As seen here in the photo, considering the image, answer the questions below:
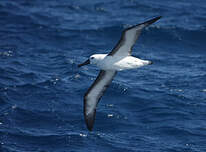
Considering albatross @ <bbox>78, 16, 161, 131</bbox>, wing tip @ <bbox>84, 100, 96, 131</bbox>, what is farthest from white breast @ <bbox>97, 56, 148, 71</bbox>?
wing tip @ <bbox>84, 100, 96, 131</bbox>

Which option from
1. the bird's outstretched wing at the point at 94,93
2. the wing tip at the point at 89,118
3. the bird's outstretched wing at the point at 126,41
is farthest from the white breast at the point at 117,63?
the wing tip at the point at 89,118

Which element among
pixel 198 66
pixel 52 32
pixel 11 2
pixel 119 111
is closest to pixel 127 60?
pixel 119 111

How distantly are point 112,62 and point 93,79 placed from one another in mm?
5452

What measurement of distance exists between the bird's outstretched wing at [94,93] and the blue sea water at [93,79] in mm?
768

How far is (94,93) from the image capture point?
45.1 feet

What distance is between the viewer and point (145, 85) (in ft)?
57.1

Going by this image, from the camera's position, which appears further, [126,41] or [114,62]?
[114,62]

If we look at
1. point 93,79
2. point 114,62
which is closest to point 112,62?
point 114,62

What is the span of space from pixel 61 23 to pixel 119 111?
35.1 feet

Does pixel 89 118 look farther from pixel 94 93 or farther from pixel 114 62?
pixel 114 62

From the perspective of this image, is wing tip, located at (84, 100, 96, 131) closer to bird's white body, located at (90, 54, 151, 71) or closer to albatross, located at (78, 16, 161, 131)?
albatross, located at (78, 16, 161, 131)

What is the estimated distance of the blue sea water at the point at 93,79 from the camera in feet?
46.0

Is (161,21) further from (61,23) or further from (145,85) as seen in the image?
(145,85)

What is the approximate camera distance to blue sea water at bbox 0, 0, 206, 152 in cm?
→ 1402
